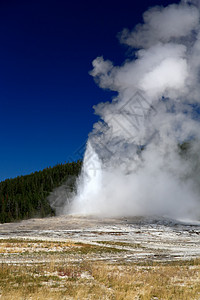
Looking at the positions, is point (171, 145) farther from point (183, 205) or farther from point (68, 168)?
point (68, 168)

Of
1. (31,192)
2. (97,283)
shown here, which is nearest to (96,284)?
(97,283)

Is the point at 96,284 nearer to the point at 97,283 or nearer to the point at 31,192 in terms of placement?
the point at 97,283

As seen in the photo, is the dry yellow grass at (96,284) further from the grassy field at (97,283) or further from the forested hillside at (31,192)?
the forested hillside at (31,192)

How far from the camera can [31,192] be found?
15500 centimetres

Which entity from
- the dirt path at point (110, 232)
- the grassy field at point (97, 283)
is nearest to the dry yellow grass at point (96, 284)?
the grassy field at point (97, 283)

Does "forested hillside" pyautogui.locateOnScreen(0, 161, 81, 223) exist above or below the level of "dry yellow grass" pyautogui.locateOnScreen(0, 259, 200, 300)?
above

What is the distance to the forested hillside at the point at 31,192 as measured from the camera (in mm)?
131125

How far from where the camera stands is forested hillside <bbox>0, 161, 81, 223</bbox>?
13112cm

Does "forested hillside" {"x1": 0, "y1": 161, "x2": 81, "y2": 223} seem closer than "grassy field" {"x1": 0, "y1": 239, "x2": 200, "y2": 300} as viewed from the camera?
No

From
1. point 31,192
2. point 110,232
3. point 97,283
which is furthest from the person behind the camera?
point 31,192

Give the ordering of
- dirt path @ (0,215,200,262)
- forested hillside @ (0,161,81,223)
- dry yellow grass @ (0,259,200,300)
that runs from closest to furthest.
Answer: dry yellow grass @ (0,259,200,300) < dirt path @ (0,215,200,262) < forested hillside @ (0,161,81,223)

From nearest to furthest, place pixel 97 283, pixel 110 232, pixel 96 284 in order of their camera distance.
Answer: pixel 96 284, pixel 97 283, pixel 110 232

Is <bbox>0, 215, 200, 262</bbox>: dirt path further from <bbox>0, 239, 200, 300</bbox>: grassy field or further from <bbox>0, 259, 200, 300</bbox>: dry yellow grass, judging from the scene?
<bbox>0, 259, 200, 300</bbox>: dry yellow grass

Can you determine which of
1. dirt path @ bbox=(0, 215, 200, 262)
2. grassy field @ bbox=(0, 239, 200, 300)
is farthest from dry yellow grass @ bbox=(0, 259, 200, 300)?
dirt path @ bbox=(0, 215, 200, 262)
